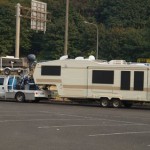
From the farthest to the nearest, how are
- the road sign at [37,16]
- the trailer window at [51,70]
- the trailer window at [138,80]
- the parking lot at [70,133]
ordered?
1. the road sign at [37,16]
2. the trailer window at [51,70]
3. the trailer window at [138,80]
4. the parking lot at [70,133]

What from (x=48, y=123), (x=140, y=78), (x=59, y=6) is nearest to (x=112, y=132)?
(x=48, y=123)

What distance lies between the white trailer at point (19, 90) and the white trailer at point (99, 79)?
830 mm

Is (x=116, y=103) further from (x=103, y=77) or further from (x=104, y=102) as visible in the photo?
(x=103, y=77)

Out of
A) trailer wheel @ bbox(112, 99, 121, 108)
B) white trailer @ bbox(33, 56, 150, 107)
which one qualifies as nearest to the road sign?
white trailer @ bbox(33, 56, 150, 107)

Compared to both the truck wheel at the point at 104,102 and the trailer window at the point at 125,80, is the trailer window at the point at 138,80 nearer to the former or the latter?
the trailer window at the point at 125,80

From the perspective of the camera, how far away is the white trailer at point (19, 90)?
33500mm

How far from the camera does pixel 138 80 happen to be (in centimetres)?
2972

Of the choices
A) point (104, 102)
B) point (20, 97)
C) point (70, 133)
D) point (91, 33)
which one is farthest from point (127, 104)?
point (91, 33)

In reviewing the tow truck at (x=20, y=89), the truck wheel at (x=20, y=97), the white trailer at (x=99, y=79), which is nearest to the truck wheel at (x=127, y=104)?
the white trailer at (x=99, y=79)

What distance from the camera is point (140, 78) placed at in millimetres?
29656

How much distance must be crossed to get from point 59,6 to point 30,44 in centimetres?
1057

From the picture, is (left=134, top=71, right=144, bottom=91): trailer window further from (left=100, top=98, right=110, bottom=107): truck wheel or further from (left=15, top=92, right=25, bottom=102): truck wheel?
(left=15, top=92, right=25, bottom=102): truck wheel

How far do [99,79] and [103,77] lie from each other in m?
0.30

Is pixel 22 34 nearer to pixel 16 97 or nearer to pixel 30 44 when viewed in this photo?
pixel 30 44
